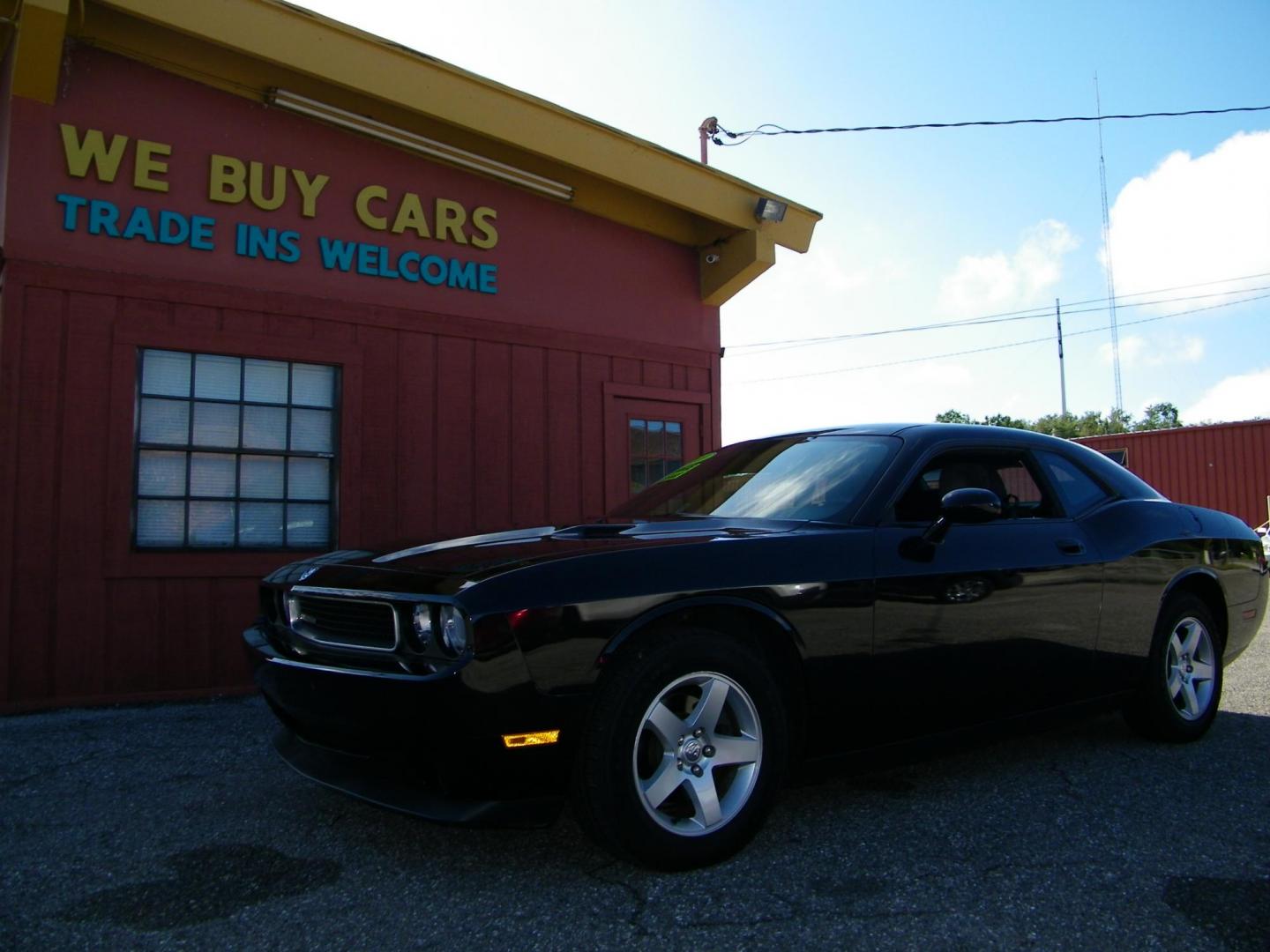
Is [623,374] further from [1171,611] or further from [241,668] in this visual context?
[1171,611]

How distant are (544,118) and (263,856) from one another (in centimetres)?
535

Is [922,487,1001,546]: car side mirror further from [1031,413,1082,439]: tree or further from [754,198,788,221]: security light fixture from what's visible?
[1031,413,1082,439]: tree

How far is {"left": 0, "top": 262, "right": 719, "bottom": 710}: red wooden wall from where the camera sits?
5.12m

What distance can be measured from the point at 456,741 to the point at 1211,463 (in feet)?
65.2

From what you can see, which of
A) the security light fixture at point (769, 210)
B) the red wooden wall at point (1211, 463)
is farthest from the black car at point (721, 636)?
the red wooden wall at point (1211, 463)

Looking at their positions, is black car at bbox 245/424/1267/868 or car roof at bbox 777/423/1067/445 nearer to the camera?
black car at bbox 245/424/1267/868

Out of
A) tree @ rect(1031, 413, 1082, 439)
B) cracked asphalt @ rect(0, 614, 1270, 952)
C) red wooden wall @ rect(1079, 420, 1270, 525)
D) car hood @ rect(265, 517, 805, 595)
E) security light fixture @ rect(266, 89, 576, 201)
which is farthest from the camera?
tree @ rect(1031, 413, 1082, 439)

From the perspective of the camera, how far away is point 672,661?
8.45ft

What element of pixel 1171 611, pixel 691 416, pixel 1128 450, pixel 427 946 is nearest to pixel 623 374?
pixel 691 416

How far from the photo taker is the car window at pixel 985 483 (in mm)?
3373

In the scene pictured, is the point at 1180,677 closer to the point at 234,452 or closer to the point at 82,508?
the point at 234,452

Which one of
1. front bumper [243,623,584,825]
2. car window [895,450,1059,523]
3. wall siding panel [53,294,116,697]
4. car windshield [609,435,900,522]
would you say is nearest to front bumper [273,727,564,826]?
front bumper [243,623,584,825]

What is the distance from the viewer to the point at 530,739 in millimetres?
2412

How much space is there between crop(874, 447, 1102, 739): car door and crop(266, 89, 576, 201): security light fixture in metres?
4.49
